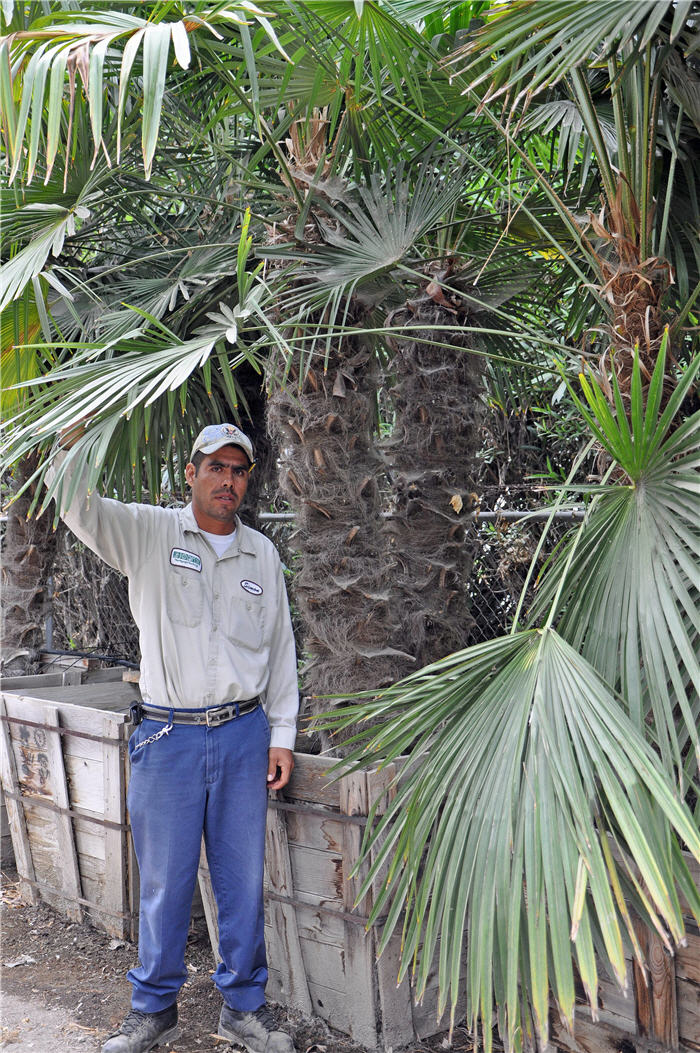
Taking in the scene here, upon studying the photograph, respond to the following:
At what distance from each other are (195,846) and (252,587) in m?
0.85

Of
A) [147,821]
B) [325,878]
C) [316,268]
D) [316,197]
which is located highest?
[316,197]

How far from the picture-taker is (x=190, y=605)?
10.2 feet

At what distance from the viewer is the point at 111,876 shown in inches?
155

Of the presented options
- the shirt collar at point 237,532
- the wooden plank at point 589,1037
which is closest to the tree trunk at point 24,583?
the shirt collar at point 237,532

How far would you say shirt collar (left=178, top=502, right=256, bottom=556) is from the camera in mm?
3227

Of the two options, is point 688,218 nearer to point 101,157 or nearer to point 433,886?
point 101,157

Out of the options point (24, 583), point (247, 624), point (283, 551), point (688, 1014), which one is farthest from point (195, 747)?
point (283, 551)

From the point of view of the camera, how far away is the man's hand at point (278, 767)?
3152mm

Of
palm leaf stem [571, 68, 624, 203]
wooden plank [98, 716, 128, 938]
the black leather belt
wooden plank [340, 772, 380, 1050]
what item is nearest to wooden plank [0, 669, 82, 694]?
wooden plank [98, 716, 128, 938]

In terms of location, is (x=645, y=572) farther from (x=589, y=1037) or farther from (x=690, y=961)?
(x=589, y=1037)

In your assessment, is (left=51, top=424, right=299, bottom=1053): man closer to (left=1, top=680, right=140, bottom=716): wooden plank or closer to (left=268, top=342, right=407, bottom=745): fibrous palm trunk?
(left=268, top=342, right=407, bottom=745): fibrous palm trunk

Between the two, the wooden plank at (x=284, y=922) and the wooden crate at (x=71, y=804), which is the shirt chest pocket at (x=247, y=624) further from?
the wooden crate at (x=71, y=804)

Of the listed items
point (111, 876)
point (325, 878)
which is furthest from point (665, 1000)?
point (111, 876)

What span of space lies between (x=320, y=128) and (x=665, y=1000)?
3.04 m
